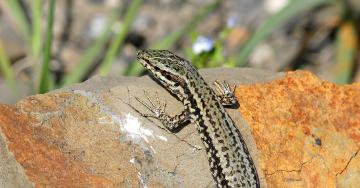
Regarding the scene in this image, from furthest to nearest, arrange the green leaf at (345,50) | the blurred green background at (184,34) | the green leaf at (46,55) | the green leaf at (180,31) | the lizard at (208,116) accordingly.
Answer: the blurred green background at (184,34) → the green leaf at (345,50) → the green leaf at (180,31) → the green leaf at (46,55) → the lizard at (208,116)

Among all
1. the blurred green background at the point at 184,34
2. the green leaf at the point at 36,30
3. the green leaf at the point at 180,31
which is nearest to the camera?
the green leaf at the point at 36,30

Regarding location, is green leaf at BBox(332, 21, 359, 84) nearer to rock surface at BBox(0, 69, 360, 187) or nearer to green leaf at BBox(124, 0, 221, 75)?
green leaf at BBox(124, 0, 221, 75)

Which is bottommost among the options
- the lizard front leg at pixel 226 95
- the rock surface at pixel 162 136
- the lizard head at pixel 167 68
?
the rock surface at pixel 162 136

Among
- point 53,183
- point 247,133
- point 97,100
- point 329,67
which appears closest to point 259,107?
point 247,133

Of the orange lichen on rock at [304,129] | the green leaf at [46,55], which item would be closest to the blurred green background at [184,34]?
the green leaf at [46,55]

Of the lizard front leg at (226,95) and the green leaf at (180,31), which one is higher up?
the green leaf at (180,31)

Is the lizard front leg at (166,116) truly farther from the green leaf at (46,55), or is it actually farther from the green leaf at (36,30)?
the green leaf at (36,30)

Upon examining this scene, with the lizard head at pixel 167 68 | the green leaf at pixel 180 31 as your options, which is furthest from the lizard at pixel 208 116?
the green leaf at pixel 180 31

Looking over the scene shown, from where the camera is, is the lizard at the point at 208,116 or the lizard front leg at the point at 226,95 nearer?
the lizard at the point at 208,116
